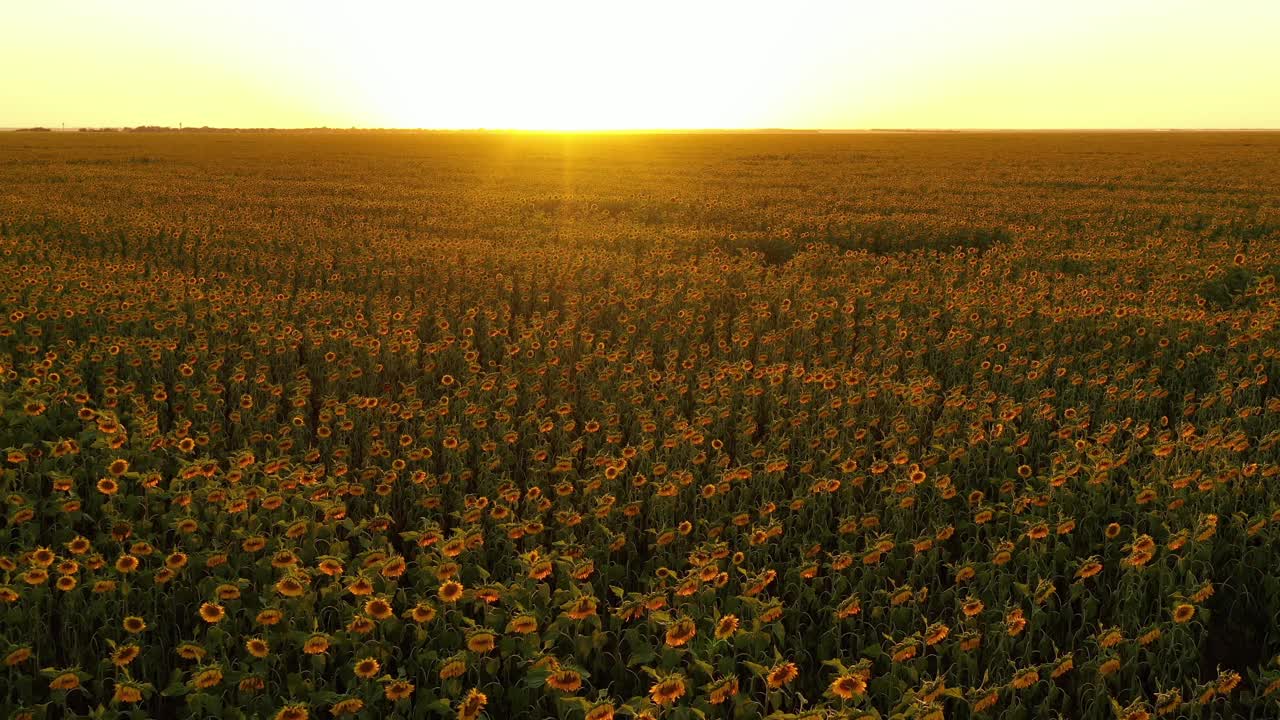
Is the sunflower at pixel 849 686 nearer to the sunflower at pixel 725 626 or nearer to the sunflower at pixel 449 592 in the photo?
the sunflower at pixel 725 626

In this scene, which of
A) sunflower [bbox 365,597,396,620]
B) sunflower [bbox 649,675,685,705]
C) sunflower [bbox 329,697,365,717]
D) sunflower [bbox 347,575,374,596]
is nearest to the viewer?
sunflower [bbox 649,675,685,705]

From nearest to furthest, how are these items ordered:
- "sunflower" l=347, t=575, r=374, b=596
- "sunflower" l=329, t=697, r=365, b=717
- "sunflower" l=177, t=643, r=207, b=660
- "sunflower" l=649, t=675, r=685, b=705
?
"sunflower" l=649, t=675, r=685, b=705 → "sunflower" l=329, t=697, r=365, b=717 → "sunflower" l=177, t=643, r=207, b=660 → "sunflower" l=347, t=575, r=374, b=596

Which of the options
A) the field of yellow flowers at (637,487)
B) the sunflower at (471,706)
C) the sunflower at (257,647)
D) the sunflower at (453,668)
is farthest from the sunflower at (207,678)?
the sunflower at (471,706)

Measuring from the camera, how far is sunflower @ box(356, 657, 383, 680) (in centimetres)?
308

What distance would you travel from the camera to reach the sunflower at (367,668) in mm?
3078

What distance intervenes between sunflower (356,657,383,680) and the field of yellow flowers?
0.25 feet

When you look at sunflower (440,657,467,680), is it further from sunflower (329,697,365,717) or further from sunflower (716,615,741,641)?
sunflower (716,615,741,641)

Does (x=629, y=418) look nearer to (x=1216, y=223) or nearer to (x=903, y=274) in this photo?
(x=903, y=274)

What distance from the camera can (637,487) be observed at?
202 inches

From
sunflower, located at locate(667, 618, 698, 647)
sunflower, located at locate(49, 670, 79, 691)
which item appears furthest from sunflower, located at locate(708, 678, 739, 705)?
sunflower, located at locate(49, 670, 79, 691)

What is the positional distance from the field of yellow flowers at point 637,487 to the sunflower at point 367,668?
0.08m

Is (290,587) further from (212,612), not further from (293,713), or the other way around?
(293,713)

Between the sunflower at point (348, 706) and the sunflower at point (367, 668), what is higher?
the sunflower at point (367, 668)

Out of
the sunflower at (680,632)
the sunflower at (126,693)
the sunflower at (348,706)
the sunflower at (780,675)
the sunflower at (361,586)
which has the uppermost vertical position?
the sunflower at (361,586)
